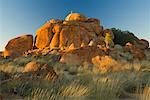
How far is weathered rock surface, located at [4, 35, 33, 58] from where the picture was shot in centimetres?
5277

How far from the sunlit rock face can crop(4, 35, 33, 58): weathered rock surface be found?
137cm

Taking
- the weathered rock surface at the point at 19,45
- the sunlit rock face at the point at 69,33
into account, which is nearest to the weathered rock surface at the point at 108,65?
the sunlit rock face at the point at 69,33

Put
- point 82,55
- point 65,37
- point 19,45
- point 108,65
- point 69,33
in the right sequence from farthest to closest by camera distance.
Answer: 1. point 19,45
2. point 69,33
3. point 65,37
4. point 82,55
5. point 108,65

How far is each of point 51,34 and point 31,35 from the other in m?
5.21

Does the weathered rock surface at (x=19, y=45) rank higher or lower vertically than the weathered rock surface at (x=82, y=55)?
higher

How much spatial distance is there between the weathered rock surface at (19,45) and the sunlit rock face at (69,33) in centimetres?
137

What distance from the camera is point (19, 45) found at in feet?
175

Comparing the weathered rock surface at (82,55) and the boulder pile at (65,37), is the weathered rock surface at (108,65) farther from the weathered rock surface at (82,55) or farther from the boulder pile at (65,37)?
the boulder pile at (65,37)

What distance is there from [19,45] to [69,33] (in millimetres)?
9324

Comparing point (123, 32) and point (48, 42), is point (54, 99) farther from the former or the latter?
point (123, 32)

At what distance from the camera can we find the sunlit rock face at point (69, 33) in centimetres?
4891

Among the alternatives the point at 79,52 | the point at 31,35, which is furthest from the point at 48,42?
the point at 79,52

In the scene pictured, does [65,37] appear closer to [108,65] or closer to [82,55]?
[82,55]

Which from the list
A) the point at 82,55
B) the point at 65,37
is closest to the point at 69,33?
the point at 65,37
